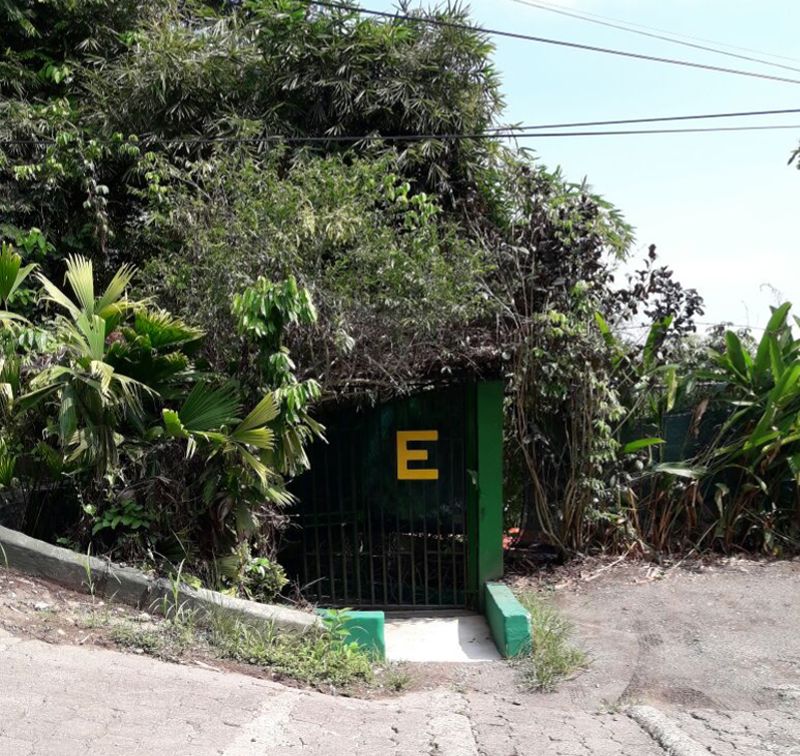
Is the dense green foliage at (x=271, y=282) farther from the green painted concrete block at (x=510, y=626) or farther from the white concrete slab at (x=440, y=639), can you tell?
the green painted concrete block at (x=510, y=626)

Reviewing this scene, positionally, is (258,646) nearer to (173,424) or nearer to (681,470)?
(173,424)

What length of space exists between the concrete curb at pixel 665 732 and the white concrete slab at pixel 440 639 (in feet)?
4.64

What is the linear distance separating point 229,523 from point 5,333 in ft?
6.94


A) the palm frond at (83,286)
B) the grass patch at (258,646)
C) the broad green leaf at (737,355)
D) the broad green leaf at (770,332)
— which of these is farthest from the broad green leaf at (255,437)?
the broad green leaf at (770,332)

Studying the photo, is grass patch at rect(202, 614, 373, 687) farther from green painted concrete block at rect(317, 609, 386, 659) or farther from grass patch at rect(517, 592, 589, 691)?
grass patch at rect(517, 592, 589, 691)

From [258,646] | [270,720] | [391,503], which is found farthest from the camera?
[391,503]

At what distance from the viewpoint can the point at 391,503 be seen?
25.8 ft

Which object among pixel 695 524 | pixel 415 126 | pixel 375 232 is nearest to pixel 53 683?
pixel 375 232

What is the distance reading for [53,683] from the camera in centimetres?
457

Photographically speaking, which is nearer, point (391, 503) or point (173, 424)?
point (173, 424)

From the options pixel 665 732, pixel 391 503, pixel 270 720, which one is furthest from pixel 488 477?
pixel 270 720

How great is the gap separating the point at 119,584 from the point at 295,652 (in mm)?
1271

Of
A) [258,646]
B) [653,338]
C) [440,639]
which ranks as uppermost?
[653,338]

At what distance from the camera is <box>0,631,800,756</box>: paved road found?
4164mm
